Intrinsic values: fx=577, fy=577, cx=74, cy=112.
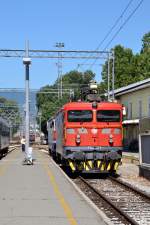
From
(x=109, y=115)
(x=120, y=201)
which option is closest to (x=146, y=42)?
(x=109, y=115)

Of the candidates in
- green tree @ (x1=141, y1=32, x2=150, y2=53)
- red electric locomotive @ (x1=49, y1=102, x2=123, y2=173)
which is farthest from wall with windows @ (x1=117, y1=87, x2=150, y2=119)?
red electric locomotive @ (x1=49, y1=102, x2=123, y2=173)

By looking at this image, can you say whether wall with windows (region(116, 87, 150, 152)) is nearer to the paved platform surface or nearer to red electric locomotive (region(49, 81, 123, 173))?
red electric locomotive (region(49, 81, 123, 173))

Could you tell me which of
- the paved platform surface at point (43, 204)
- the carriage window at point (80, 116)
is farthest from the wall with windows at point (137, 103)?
the paved platform surface at point (43, 204)

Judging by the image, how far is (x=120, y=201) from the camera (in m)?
15.7

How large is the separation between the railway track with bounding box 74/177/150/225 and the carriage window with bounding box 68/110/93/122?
2571 millimetres

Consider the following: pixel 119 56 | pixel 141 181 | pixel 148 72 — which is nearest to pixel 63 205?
pixel 141 181

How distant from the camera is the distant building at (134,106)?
5617 cm

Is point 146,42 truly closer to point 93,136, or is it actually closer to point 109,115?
point 109,115

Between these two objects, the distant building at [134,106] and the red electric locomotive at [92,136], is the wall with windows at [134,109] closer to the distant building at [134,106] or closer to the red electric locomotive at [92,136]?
the distant building at [134,106]

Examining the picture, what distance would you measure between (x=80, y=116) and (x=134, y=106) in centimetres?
3814

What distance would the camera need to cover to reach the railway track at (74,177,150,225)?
40.7ft

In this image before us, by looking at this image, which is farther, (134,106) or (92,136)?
(134,106)

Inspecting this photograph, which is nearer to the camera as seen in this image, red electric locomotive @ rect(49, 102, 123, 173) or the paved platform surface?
the paved platform surface

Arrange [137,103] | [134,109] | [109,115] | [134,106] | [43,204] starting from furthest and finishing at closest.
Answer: [134,109], [134,106], [137,103], [109,115], [43,204]
